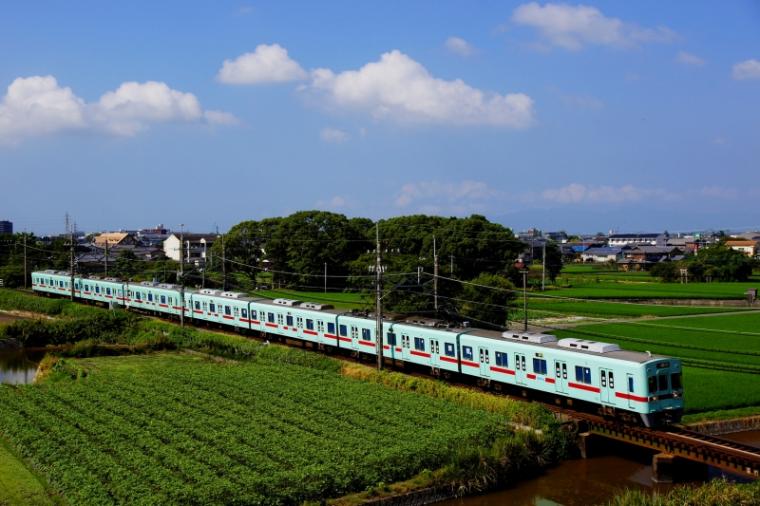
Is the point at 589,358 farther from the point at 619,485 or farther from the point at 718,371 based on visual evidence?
the point at 718,371

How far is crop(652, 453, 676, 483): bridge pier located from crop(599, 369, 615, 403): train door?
8.62ft

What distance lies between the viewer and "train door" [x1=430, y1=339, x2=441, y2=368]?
29.7 meters

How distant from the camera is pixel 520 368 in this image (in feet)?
84.9

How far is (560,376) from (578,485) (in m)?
4.62

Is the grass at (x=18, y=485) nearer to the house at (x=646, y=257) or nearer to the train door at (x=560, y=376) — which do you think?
the train door at (x=560, y=376)

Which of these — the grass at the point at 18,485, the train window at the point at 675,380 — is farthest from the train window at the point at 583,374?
the grass at the point at 18,485

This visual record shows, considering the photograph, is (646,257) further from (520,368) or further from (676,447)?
(676,447)

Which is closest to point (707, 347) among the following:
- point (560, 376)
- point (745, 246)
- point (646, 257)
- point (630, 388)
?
point (560, 376)

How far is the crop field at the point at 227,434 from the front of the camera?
56.7 feet

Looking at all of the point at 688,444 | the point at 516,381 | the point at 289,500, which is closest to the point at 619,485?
the point at 688,444

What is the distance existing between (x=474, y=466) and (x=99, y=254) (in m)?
90.3

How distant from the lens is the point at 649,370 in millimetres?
21406

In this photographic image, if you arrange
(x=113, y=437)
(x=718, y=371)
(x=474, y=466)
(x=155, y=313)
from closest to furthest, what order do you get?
(x=474, y=466) → (x=113, y=437) → (x=718, y=371) → (x=155, y=313)

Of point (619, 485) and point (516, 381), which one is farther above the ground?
point (516, 381)
